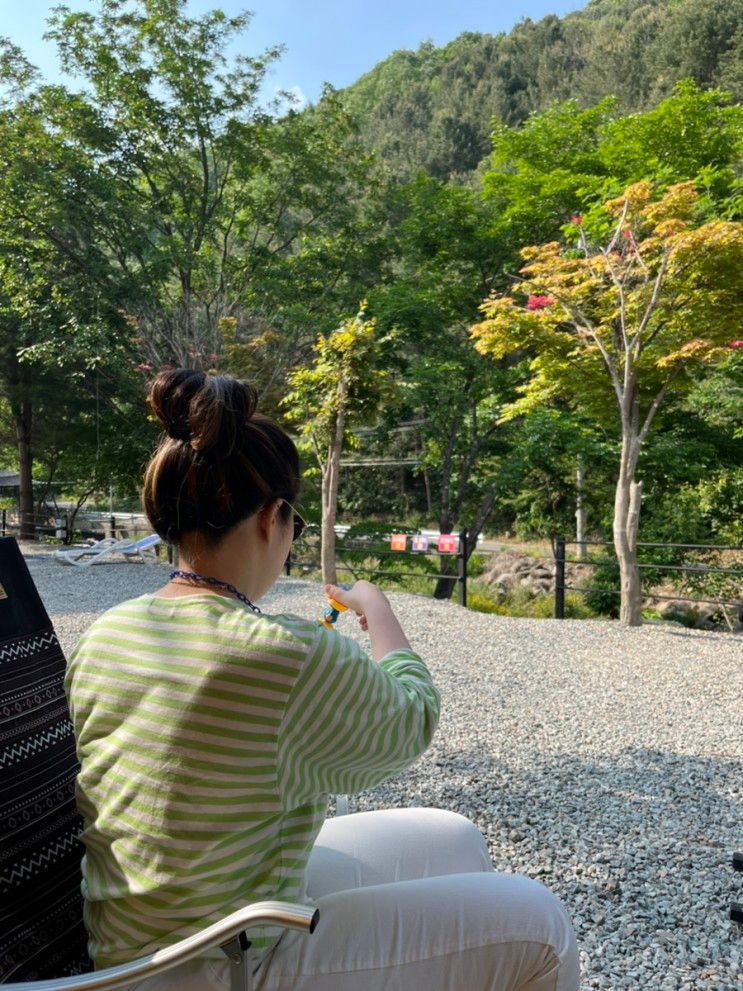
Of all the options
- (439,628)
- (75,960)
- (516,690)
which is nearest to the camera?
(75,960)

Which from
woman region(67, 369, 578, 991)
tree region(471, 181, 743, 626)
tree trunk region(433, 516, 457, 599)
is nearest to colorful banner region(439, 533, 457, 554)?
tree region(471, 181, 743, 626)

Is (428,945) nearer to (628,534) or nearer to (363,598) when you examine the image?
(363,598)

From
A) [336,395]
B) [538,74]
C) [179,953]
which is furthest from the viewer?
[538,74]

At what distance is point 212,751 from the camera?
85 centimetres

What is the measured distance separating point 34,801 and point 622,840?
2104 millimetres

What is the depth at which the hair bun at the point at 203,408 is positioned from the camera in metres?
0.92

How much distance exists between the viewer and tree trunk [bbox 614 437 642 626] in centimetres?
709

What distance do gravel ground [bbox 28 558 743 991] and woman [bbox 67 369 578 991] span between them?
1.14m

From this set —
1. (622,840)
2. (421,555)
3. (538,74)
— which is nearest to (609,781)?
(622,840)

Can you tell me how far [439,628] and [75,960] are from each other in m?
6.01

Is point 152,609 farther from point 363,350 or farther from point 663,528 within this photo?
point 663,528

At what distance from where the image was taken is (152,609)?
3.03 feet

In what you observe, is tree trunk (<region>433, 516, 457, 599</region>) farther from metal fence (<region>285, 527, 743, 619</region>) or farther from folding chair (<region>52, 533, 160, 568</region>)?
folding chair (<region>52, 533, 160, 568</region>)

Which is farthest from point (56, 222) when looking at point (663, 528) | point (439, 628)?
point (663, 528)
